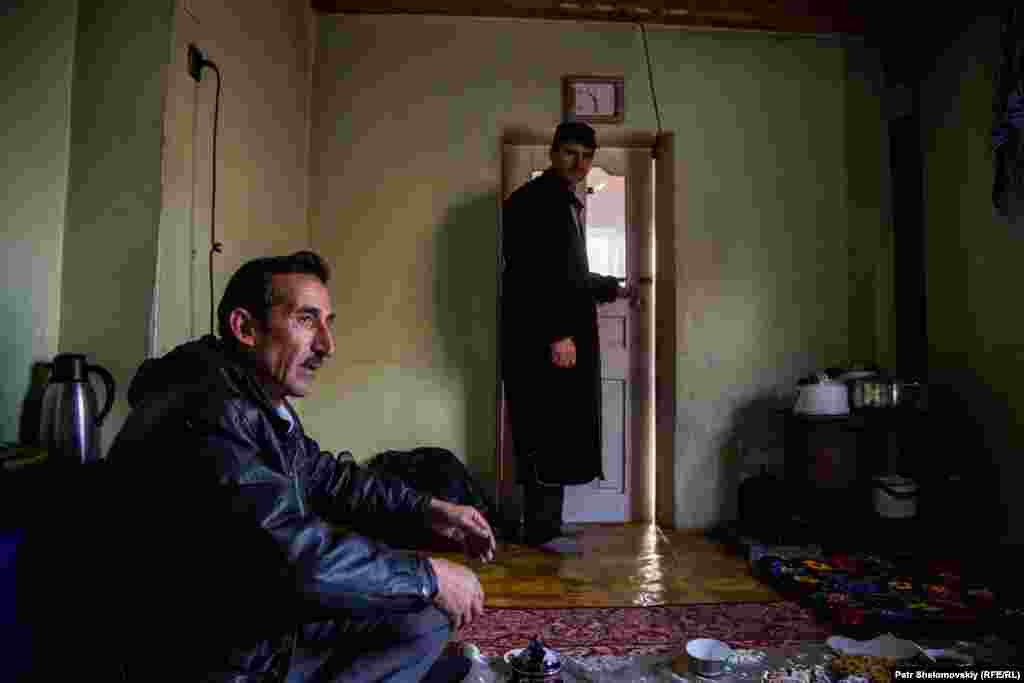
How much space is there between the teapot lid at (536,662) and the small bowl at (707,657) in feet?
1.28

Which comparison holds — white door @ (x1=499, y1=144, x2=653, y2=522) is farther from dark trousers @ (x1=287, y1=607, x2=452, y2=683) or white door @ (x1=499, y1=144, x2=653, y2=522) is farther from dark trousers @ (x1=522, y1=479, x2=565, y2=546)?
dark trousers @ (x1=287, y1=607, x2=452, y2=683)

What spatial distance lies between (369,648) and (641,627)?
1061 mm

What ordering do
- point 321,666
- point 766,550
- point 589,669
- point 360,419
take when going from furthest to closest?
1. point 360,419
2. point 766,550
3. point 589,669
4. point 321,666

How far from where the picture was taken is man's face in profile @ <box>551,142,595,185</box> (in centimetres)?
275

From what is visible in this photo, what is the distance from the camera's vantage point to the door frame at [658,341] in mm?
3223

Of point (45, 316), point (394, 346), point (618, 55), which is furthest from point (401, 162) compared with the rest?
point (45, 316)

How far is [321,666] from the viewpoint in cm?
116

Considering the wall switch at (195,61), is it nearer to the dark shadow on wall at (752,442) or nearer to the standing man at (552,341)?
the standing man at (552,341)

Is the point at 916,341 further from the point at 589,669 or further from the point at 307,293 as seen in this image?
the point at 307,293

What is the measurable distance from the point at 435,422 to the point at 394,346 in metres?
0.46

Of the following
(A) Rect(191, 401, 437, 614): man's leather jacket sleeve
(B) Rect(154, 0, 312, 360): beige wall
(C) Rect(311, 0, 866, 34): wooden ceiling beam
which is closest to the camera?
(A) Rect(191, 401, 437, 614): man's leather jacket sleeve

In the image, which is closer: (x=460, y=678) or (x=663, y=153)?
(x=460, y=678)

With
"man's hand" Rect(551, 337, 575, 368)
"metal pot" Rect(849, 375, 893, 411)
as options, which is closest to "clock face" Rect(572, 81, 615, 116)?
"man's hand" Rect(551, 337, 575, 368)

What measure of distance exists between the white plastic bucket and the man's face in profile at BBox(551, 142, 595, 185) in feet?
6.45
